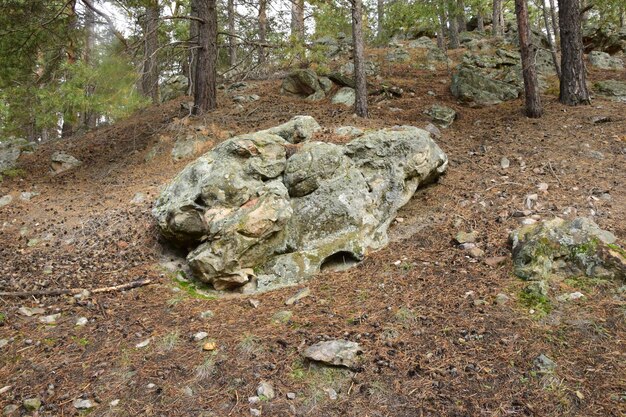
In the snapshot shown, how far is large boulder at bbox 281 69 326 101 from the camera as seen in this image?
11.9m

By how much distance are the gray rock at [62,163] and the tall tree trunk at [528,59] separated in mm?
11399

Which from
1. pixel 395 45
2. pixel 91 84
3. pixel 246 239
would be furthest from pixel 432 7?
pixel 246 239

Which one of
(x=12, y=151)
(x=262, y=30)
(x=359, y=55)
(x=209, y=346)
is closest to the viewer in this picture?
(x=209, y=346)

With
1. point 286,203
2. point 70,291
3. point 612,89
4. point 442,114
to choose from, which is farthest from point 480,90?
point 70,291

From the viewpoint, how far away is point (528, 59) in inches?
351

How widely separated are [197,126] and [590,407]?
945 cm

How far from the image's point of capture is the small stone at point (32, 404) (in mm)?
3098

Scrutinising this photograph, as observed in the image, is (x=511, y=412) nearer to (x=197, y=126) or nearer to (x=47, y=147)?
(x=197, y=126)

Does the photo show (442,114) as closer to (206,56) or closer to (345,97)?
(345,97)

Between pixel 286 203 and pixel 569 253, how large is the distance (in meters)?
3.57

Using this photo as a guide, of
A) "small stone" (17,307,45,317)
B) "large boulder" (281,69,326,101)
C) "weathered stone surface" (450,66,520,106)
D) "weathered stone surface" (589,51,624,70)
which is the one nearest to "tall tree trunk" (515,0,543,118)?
"weathered stone surface" (450,66,520,106)

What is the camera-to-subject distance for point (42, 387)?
332cm

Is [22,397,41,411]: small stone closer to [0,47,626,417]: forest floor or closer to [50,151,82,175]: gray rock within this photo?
[0,47,626,417]: forest floor

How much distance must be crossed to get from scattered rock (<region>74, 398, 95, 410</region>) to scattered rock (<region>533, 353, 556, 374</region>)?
372 cm
